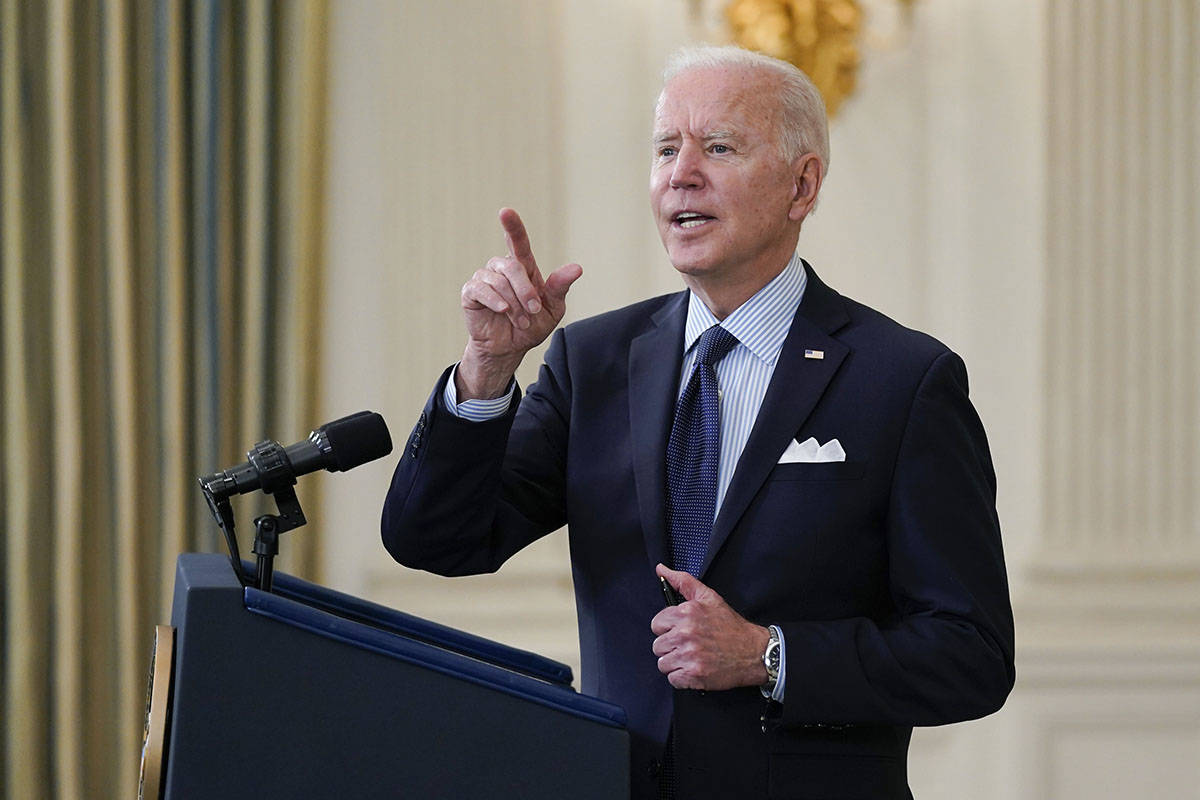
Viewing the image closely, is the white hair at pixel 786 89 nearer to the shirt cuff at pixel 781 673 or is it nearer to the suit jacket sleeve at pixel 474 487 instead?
the suit jacket sleeve at pixel 474 487

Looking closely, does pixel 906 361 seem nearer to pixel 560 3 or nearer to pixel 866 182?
pixel 866 182

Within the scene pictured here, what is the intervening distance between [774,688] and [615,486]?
0.36 m

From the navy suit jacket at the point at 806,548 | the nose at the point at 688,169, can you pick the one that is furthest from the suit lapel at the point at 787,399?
the nose at the point at 688,169

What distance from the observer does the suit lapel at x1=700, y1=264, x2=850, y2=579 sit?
1553mm

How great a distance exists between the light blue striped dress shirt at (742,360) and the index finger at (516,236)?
18 cm

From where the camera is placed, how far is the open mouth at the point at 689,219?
1672 millimetres

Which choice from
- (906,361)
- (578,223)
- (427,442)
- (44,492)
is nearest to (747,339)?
(906,361)

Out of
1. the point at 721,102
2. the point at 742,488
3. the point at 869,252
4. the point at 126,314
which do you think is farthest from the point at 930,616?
the point at 126,314

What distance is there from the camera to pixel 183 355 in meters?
3.04

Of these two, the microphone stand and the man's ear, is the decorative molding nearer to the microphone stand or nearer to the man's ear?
the man's ear

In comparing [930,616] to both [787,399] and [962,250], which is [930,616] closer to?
[787,399]

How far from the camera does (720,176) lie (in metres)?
1.67

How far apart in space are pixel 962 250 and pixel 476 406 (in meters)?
1.96

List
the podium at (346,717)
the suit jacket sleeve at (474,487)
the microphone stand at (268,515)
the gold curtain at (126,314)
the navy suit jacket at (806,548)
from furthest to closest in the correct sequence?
the gold curtain at (126,314), the suit jacket sleeve at (474,487), the navy suit jacket at (806,548), the microphone stand at (268,515), the podium at (346,717)
